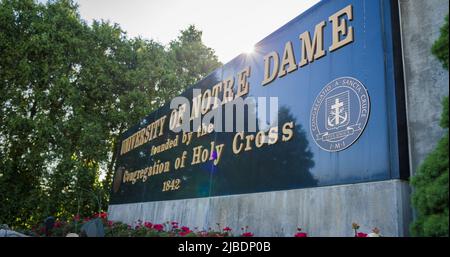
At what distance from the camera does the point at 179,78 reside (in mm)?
27516

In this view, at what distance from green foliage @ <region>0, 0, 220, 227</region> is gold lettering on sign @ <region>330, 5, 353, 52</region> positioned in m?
15.4

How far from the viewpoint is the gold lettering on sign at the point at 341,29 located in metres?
7.05

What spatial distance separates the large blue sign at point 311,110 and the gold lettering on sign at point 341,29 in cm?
2

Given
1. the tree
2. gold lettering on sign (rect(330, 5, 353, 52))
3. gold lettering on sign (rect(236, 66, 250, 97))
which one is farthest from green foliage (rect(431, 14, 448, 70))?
gold lettering on sign (rect(236, 66, 250, 97))

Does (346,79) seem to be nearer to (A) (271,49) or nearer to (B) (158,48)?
(A) (271,49)

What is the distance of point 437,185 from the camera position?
3912 millimetres

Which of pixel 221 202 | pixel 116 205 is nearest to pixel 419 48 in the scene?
pixel 221 202

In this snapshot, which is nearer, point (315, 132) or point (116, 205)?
point (315, 132)

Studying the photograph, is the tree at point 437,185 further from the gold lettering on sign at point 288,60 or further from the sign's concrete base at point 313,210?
the gold lettering on sign at point 288,60

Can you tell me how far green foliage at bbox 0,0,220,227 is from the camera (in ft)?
70.7

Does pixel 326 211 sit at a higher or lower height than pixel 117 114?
lower

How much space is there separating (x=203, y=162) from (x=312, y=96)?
14.6 ft

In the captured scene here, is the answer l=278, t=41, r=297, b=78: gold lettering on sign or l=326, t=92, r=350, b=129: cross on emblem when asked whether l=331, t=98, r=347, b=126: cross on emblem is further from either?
l=278, t=41, r=297, b=78: gold lettering on sign

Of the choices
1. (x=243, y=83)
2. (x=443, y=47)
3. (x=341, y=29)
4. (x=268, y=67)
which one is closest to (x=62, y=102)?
(x=243, y=83)
